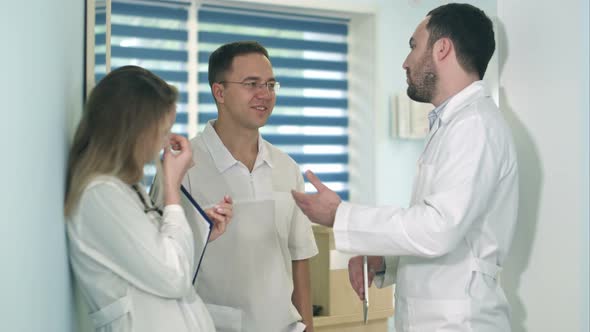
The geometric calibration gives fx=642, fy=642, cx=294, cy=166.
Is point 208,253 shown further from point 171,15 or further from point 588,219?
point 171,15

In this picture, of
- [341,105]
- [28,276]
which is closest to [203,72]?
[341,105]

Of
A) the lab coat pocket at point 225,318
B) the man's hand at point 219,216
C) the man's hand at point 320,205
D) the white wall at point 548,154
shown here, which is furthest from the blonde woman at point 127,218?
the white wall at point 548,154

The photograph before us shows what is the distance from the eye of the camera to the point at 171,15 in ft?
11.8

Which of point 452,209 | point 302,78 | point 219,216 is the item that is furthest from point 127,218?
point 302,78

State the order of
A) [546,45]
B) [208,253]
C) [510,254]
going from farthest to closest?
[208,253]
[510,254]
[546,45]

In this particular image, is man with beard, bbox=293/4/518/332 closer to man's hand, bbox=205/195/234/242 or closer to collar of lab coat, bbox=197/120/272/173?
man's hand, bbox=205/195/234/242

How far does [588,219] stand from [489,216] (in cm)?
23

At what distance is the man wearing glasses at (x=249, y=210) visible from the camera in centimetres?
186

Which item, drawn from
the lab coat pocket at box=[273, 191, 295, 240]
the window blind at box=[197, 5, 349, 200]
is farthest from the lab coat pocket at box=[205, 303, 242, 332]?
the window blind at box=[197, 5, 349, 200]

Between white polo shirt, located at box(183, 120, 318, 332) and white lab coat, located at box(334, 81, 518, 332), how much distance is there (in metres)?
0.42

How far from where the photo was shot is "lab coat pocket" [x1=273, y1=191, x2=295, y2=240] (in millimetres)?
1975

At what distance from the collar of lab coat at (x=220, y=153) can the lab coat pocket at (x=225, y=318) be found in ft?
1.33

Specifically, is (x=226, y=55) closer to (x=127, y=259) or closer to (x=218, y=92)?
(x=218, y=92)

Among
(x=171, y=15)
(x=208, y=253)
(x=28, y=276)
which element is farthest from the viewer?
(x=171, y=15)
